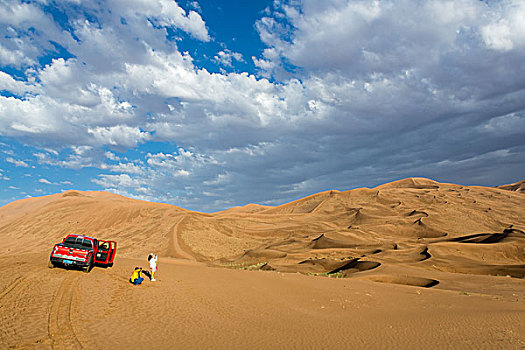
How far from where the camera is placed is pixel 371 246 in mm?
37219

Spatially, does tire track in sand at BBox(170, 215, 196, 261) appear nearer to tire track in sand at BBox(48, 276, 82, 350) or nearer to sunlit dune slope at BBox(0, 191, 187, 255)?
sunlit dune slope at BBox(0, 191, 187, 255)

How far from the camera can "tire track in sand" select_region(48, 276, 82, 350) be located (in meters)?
7.43

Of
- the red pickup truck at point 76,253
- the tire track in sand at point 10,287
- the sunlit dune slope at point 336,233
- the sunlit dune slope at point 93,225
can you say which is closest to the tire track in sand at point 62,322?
the tire track in sand at point 10,287

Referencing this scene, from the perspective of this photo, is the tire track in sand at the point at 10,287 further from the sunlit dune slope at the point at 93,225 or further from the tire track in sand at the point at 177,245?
the sunlit dune slope at the point at 93,225

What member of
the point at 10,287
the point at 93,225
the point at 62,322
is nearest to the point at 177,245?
the point at 93,225

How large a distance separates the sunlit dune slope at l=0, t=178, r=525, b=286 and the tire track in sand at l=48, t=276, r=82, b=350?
57.7 feet

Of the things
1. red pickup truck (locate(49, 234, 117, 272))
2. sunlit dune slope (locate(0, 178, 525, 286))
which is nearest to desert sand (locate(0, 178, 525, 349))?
sunlit dune slope (locate(0, 178, 525, 286))

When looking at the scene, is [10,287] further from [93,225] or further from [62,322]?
[93,225]

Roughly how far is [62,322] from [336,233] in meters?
39.1

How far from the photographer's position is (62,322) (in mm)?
8891

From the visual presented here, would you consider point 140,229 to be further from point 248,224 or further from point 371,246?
point 371,246

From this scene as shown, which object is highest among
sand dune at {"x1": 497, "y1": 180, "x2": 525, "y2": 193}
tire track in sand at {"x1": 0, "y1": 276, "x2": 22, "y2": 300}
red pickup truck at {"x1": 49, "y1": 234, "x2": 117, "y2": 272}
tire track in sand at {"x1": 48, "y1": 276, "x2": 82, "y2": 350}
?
sand dune at {"x1": 497, "y1": 180, "x2": 525, "y2": 193}

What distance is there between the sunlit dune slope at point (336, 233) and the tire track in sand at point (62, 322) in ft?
57.7

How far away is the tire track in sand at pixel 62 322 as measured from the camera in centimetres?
743
